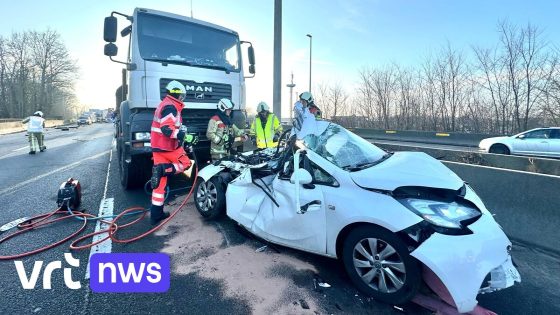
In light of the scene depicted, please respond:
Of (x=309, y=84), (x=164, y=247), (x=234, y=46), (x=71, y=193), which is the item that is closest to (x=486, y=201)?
(x=164, y=247)

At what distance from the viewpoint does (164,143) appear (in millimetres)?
4383

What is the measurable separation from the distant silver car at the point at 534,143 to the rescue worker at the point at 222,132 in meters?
11.0

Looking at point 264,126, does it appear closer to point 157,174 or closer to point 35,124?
point 157,174

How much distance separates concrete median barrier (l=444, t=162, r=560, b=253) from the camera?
138 inches

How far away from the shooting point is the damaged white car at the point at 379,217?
7.42 ft

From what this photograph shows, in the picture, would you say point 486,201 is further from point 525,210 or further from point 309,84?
point 309,84

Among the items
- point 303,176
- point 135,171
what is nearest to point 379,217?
point 303,176

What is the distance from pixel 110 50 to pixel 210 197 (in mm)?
3483

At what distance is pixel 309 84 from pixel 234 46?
17.4m

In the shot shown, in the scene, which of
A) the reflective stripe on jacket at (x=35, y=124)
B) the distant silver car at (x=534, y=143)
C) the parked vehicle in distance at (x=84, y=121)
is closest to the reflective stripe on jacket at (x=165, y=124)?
the reflective stripe on jacket at (x=35, y=124)

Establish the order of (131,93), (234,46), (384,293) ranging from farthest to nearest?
(234,46) → (131,93) → (384,293)

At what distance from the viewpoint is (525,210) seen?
12.3 feet

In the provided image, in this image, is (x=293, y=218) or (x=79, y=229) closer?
(x=293, y=218)

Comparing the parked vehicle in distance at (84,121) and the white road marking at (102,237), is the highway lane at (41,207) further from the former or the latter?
the parked vehicle in distance at (84,121)
